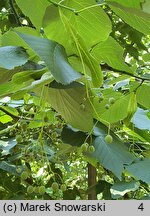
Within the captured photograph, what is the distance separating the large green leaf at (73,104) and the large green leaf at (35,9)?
0.14m

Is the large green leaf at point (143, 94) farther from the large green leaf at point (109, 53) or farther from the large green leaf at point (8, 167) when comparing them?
the large green leaf at point (8, 167)

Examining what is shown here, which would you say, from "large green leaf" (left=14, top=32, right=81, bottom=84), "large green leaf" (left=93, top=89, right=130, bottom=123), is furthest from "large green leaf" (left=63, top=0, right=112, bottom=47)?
"large green leaf" (left=93, top=89, right=130, bottom=123)

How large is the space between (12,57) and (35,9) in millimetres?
152

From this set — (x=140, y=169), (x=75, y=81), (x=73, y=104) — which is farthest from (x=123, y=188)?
(x=75, y=81)

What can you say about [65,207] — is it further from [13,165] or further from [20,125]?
[13,165]

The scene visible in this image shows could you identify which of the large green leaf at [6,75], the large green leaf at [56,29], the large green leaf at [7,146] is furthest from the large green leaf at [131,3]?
the large green leaf at [7,146]

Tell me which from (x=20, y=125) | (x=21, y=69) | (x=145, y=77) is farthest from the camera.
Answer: (x=20, y=125)

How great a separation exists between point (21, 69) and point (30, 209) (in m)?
0.28

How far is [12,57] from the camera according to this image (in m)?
0.67

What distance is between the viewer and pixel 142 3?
717 mm

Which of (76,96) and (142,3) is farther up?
(142,3)

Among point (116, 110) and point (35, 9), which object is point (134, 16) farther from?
point (116, 110)

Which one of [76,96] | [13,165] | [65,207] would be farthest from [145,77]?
[13,165]

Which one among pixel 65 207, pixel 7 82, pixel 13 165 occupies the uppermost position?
pixel 7 82
